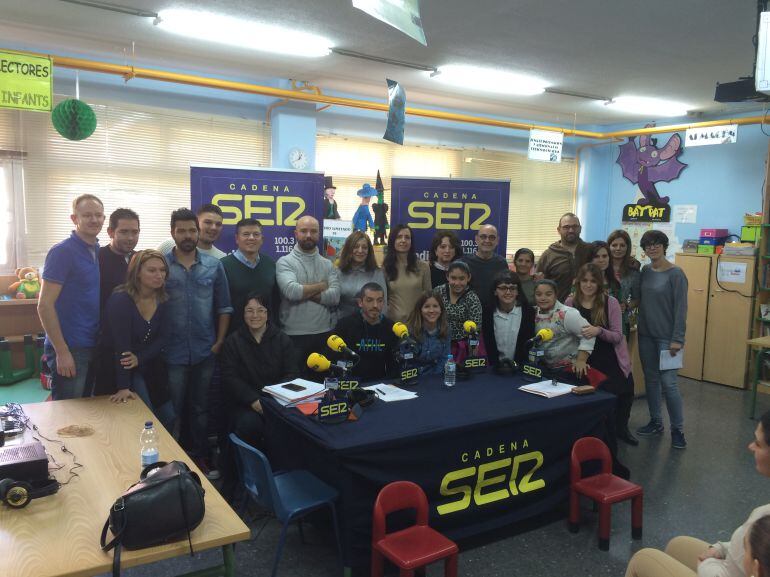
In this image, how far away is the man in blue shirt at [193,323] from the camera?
10.7 feet

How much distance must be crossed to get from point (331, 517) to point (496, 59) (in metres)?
4.12

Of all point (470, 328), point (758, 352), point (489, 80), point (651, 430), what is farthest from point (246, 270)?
point (758, 352)

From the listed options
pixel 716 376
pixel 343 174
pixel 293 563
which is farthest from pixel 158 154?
pixel 716 376

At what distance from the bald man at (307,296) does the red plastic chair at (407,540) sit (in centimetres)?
147

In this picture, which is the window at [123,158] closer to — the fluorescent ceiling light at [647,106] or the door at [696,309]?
the fluorescent ceiling light at [647,106]

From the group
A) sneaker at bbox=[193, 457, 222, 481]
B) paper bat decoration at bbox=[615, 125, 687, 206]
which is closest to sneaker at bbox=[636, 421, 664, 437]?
sneaker at bbox=[193, 457, 222, 481]

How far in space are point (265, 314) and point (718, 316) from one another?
206 inches

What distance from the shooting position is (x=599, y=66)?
5168 millimetres

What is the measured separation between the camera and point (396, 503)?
2316mm

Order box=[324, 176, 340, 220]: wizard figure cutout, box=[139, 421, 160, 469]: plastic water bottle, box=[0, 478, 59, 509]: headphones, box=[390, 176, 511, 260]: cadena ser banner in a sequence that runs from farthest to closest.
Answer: box=[324, 176, 340, 220]: wizard figure cutout, box=[390, 176, 511, 260]: cadena ser banner, box=[139, 421, 160, 469]: plastic water bottle, box=[0, 478, 59, 509]: headphones

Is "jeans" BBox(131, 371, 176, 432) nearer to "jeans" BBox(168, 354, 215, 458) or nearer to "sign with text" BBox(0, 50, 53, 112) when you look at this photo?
"jeans" BBox(168, 354, 215, 458)

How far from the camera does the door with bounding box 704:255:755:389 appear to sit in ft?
19.5

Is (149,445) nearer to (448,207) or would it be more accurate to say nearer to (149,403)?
(149,403)

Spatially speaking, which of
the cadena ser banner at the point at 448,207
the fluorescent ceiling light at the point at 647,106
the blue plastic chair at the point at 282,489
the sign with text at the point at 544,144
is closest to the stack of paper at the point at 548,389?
the blue plastic chair at the point at 282,489
